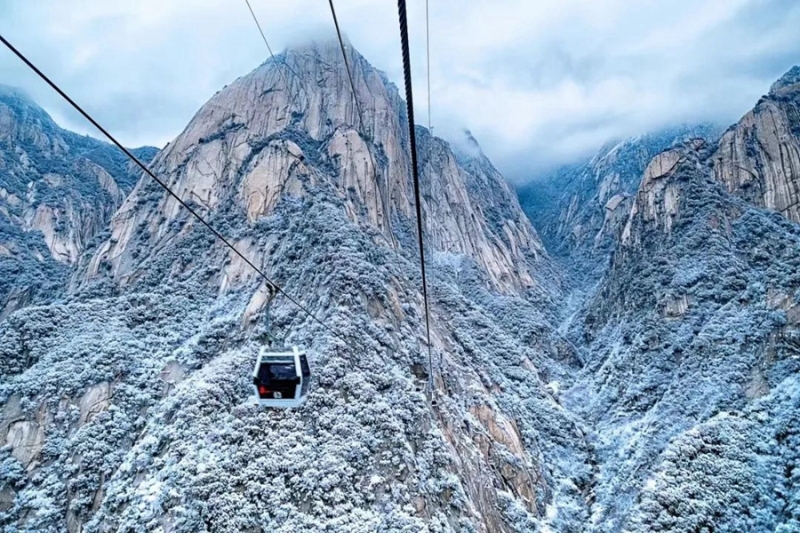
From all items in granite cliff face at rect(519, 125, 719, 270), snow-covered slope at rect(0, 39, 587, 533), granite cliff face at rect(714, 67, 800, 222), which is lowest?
snow-covered slope at rect(0, 39, 587, 533)

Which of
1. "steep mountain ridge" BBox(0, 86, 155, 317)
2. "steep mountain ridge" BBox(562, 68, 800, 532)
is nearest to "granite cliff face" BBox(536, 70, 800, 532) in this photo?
"steep mountain ridge" BBox(562, 68, 800, 532)

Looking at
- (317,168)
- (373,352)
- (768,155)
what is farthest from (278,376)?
(768,155)

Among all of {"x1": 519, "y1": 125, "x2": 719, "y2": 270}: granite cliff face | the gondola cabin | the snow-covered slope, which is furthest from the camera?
{"x1": 519, "y1": 125, "x2": 719, "y2": 270}: granite cliff face

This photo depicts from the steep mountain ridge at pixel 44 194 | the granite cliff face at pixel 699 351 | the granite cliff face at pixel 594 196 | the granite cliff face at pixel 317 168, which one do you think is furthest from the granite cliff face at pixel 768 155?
the steep mountain ridge at pixel 44 194

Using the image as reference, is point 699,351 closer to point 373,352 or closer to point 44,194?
point 373,352

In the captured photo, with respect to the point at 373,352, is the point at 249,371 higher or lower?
lower

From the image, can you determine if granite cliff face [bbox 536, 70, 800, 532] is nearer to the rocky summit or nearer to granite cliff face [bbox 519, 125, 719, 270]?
the rocky summit
